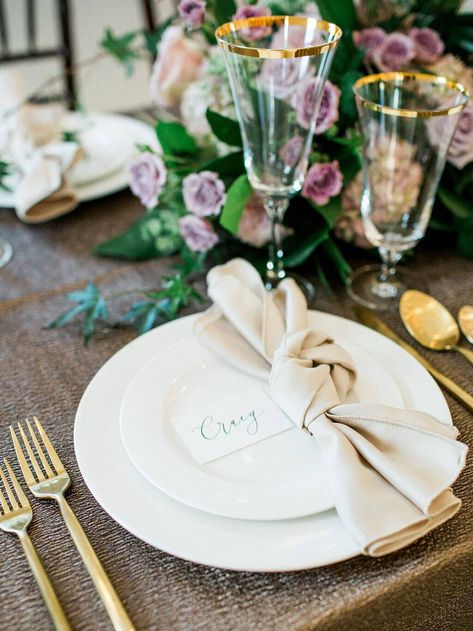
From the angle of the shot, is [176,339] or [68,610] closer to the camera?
[68,610]

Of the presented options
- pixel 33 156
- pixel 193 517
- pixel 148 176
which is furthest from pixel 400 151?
pixel 33 156

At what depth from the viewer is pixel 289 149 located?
714 mm

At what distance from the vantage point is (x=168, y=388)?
59 cm

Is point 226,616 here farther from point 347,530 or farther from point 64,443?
point 64,443

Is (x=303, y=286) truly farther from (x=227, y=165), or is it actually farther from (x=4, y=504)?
(x=4, y=504)

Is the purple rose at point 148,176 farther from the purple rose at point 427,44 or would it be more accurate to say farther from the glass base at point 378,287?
the purple rose at point 427,44

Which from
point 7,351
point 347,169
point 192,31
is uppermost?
point 192,31

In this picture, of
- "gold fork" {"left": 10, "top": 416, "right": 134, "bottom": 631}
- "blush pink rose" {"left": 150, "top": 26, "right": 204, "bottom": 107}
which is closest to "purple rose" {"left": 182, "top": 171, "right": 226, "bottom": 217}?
"blush pink rose" {"left": 150, "top": 26, "right": 204, "bottom": 107}

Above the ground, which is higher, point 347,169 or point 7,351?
point 347,169

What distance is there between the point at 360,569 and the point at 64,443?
28 cm

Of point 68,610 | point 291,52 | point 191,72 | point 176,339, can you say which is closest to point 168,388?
point 176,339

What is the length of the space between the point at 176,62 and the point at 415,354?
1.75 feet

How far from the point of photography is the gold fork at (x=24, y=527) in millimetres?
434

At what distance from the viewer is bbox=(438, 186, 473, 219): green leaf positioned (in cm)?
84
